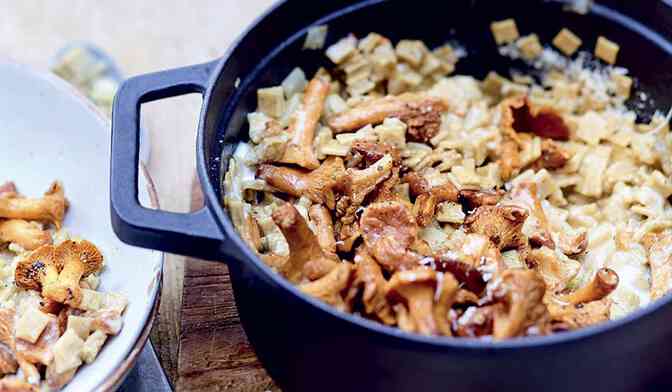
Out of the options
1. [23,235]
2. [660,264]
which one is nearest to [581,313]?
[660,264]

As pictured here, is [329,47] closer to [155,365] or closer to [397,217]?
[397,217]

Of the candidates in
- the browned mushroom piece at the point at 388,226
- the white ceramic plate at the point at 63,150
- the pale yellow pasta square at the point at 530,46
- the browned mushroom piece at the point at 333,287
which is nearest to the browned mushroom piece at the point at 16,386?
the white ceramic plate at the point at 63,150

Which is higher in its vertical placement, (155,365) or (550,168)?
(550,168)

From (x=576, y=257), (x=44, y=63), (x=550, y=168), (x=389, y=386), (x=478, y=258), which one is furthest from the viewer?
(x=44, y=63)

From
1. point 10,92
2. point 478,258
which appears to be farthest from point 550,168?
point 10,92

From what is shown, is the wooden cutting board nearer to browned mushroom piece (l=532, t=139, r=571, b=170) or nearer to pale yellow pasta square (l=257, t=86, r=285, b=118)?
pale yellow pasta square (l=257, t=86, r=285, b=118)

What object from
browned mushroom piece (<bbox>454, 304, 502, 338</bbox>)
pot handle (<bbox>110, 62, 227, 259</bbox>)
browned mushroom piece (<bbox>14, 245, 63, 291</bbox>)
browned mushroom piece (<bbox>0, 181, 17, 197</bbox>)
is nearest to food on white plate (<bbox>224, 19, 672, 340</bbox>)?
browned mushroom piece (<bbox>454, 304, 502, 338</bbox>)
